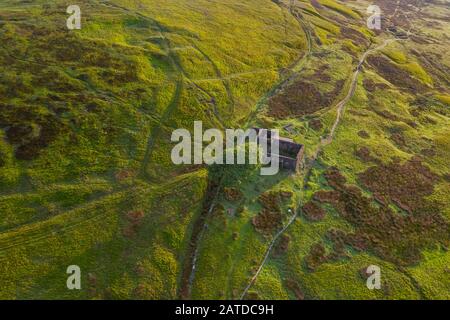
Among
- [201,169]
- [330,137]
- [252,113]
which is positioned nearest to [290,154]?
[330,137]

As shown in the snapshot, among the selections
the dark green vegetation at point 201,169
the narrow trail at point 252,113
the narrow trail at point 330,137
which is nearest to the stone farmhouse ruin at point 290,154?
the dark green vegetation at point 201,169

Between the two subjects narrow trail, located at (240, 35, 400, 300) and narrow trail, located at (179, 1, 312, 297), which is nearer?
narrow trail, located at (179, 1, 312, 297)

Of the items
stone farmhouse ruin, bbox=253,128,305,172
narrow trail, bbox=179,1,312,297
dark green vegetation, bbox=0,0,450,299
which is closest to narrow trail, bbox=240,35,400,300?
dark green vegetation, bbox=0,0,450,299

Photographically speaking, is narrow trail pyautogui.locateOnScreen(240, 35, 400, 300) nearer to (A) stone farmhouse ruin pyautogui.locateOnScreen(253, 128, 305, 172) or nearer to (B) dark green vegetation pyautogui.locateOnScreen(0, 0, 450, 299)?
(B) dark green vegetation pyautogui.locateOnScreen(0, 0, 450, 299)

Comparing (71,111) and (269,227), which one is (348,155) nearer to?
(269,227)

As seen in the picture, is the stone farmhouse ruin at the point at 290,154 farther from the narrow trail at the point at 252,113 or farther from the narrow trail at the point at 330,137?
the narrow trail at the point at 252,113

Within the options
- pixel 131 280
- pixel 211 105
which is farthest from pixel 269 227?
pixel 211 105

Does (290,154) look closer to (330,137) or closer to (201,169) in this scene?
(330,137)
